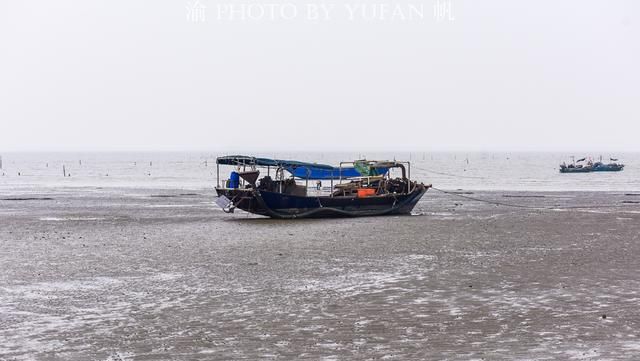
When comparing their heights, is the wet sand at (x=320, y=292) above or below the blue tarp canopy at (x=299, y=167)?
below

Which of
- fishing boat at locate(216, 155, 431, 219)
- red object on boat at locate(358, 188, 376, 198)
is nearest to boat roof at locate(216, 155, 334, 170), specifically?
fishing boat at locate(216, 155, 431, 219)

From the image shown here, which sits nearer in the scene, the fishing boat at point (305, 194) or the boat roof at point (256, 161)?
the fishing boat at point (305, 194)

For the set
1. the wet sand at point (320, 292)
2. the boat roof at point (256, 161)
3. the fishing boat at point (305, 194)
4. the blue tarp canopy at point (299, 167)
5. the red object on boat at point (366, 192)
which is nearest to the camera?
the wet sand at point (320, 292)

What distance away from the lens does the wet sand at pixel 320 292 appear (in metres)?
12.2

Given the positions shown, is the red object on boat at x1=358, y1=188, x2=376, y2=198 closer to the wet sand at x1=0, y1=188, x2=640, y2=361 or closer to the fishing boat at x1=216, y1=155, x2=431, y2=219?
the fishing boat at x1=216, y1=155, x2=431, y2=219

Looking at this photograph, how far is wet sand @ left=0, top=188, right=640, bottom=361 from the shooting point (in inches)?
482

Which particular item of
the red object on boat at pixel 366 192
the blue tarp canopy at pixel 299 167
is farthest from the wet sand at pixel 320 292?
the blue tarp canopy at pixel 299 167

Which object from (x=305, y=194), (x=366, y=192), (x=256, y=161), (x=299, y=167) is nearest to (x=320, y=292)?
(x=305, y=194)

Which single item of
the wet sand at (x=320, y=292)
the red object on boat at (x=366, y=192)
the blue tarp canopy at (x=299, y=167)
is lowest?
the wet sand at (x=320, y=292)

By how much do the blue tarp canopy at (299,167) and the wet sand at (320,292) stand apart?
5.63 m

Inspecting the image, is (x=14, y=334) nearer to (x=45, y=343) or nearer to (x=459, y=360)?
(x=45, y=343)

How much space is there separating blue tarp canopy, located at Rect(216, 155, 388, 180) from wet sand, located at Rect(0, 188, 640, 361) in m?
5.63

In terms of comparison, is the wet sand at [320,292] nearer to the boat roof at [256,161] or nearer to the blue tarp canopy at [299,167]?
the boat roof at [256,161]

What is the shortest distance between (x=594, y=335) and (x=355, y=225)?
21.2 meters
